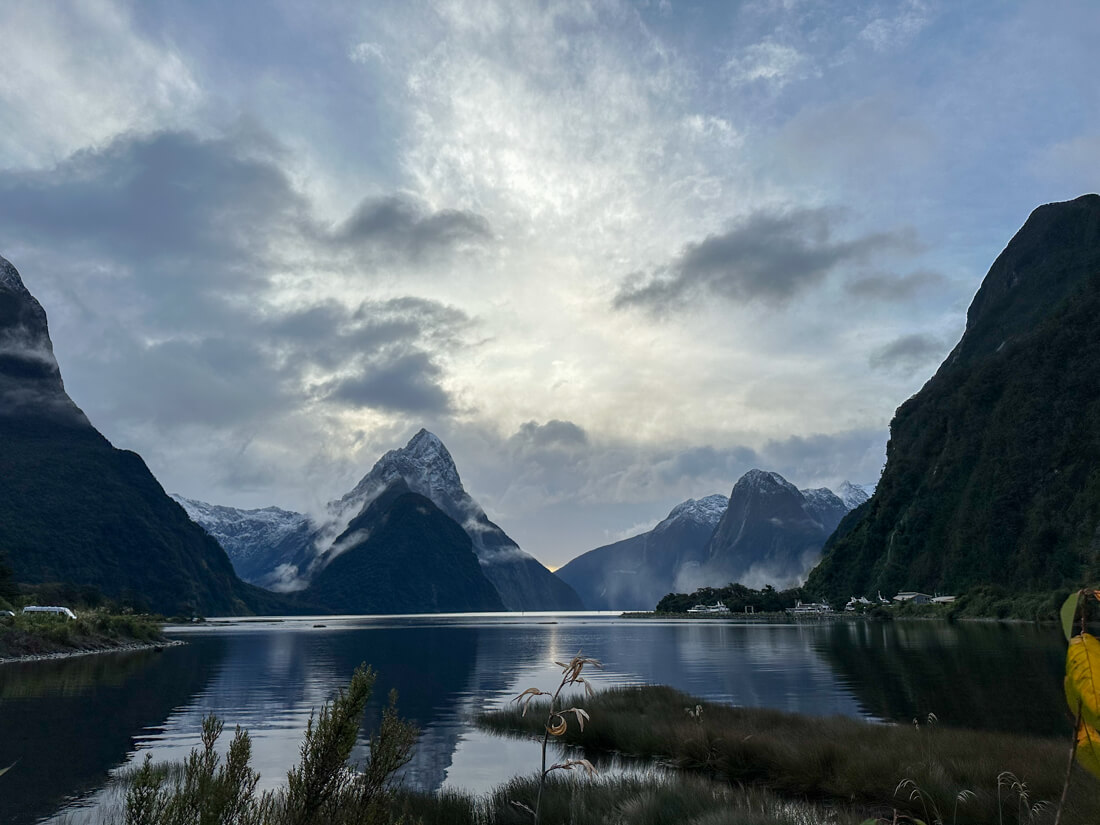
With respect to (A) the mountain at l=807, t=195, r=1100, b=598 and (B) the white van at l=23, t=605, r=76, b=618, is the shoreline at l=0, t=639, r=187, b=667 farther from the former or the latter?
(A) the mountain at l=807, t=195, r=1100, b=598

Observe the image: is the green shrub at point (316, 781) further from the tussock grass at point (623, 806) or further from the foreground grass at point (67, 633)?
the foreground grass at point (67, 633)

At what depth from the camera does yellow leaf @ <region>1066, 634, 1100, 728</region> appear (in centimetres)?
229

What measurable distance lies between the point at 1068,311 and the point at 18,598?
189m

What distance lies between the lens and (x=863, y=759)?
20.3m

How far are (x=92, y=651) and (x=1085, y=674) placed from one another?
309ft

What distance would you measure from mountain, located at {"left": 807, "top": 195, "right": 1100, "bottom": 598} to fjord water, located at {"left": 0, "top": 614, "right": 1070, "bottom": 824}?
43822mm

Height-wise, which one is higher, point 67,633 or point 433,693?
point 67,633

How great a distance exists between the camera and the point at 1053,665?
156ft

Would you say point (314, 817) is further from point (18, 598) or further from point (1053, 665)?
point (18, 598)

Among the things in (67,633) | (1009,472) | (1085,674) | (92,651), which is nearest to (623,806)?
(1085,674)

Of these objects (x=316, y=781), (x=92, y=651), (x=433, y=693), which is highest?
(x=316, y=781)

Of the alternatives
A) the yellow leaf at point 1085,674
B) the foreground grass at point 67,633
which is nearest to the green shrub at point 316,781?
the yellow leaf at point 1085,674

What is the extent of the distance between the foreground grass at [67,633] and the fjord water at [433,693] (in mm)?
4437

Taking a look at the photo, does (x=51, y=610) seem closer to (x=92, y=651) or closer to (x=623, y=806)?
(x=92, y=651)
